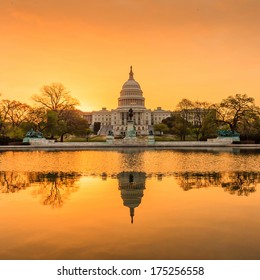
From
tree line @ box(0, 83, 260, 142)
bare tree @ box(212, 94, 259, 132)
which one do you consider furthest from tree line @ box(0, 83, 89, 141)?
bare tree @ box(212, 94, 259, 132)

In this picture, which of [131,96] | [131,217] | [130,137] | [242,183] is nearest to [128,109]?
[131,96]

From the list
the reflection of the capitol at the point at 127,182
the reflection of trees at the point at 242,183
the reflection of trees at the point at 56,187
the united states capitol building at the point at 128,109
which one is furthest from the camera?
the united states capitol building at the point at 128,109

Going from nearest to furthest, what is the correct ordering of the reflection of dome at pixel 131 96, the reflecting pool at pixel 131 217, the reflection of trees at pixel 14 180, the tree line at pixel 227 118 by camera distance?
the reflecting pool at pixel 131 217
the reflection of trees at pixel 14 180
the tree line at pixel 227 118
the reflection of dome at pixel 131 96

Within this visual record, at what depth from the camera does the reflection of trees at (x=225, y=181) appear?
43.2ft

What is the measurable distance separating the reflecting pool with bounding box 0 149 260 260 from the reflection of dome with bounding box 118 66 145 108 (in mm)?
129196

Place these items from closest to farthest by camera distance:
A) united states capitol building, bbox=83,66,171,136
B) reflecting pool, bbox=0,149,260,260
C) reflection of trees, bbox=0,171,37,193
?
reflecting pool, bbox=0,149,260,260 → reflection of trees, bbox=0,171,37,193 → united states capitol building, bbox=83,66,171,136

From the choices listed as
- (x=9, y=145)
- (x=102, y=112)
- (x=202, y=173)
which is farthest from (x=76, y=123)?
(x=102, y=112)

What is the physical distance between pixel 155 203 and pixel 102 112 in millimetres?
160594

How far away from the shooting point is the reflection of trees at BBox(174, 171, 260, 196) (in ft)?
43.2

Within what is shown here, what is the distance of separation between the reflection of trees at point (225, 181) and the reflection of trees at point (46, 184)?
14.4 feet

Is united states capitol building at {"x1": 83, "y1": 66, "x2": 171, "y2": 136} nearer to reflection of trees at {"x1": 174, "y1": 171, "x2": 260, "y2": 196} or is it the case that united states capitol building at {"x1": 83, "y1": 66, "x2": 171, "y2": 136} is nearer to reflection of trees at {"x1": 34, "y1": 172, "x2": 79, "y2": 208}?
reflection of trees at {"x1": 174, "y1": 171, "x2": 260, "y2": 196}

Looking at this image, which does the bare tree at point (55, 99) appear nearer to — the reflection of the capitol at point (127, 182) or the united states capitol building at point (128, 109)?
the reflection of the capitol at point (127, 182)

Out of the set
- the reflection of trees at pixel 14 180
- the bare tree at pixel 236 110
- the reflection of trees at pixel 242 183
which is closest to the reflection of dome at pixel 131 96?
the bare tree at pixel 236 110

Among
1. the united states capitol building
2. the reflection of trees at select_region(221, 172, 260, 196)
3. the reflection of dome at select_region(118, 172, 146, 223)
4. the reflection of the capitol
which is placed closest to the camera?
the reflection of dome at select_region(118, 172, 146, 223)
